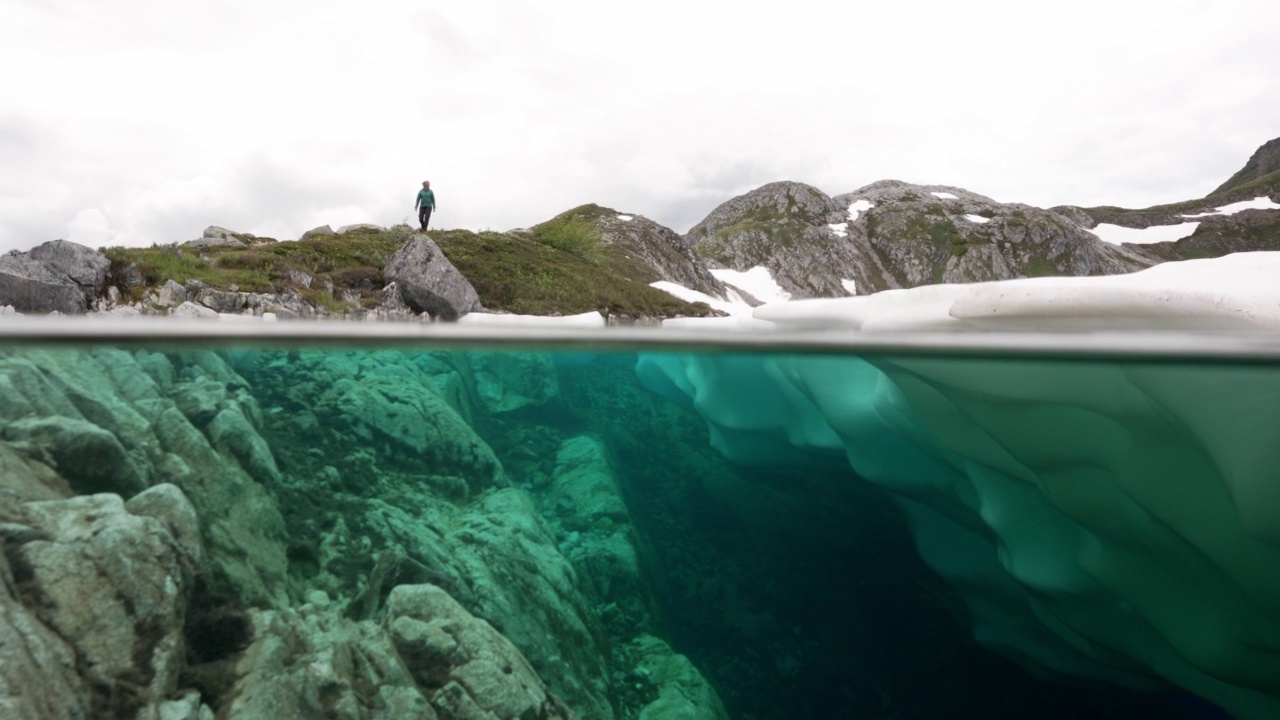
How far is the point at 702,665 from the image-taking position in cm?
545

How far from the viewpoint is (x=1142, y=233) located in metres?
84.4

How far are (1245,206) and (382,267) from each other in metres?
77.1

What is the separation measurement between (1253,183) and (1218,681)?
303 feet

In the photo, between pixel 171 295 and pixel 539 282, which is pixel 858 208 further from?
pixel 171 295

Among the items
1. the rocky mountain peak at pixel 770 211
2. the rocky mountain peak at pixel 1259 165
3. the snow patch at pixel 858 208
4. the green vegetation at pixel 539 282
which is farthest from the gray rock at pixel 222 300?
the snow patch at pixel 858 208

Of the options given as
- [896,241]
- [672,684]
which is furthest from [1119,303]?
[896,241]

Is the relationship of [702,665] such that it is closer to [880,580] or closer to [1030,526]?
[880,580]

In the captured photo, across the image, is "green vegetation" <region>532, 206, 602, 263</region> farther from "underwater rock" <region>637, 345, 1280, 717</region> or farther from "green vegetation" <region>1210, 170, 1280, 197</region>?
"green vegetation" <region>1210, 170, 1280, 197</region>

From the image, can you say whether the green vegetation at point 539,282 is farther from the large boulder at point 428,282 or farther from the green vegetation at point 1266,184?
the green vegetation at point 1266,184

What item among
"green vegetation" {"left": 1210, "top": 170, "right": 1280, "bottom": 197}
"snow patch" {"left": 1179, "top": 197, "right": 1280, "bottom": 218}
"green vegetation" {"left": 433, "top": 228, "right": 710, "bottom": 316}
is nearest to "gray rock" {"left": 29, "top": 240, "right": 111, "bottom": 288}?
"green vegetation" {"left": 433, "top": 228, "right": 710, "bottom": 316}

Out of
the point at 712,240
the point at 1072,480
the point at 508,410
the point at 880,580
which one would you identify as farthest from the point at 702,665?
the point at 712,240

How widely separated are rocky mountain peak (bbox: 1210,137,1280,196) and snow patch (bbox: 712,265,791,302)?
5497cm

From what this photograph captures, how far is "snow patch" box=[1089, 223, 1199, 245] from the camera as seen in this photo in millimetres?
68463

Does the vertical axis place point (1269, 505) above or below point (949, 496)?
above
